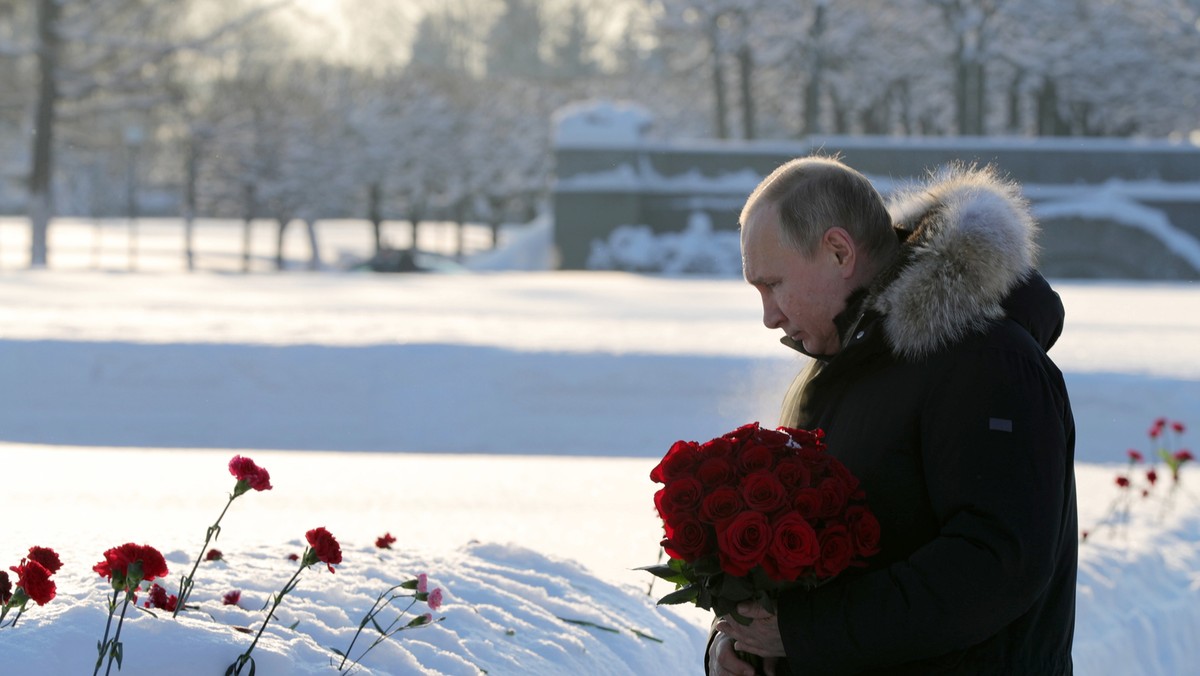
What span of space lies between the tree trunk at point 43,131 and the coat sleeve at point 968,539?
1021 inches

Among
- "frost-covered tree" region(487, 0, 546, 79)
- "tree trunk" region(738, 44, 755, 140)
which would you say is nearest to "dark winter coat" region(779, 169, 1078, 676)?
"tree trunk" region(738, 44, 755, 140)

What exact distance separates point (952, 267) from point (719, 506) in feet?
1.68

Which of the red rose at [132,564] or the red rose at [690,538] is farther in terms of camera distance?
the red rose at [132,564]

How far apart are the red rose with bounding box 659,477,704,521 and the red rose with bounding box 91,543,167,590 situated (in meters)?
0.78

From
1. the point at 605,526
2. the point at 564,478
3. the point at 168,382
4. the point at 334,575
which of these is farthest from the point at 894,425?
the point at 168,382

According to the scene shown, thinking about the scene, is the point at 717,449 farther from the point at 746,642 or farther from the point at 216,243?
the point at 216,243

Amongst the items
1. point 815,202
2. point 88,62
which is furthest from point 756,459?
point 88,62

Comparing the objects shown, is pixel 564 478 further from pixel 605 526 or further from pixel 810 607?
pixel 810 607

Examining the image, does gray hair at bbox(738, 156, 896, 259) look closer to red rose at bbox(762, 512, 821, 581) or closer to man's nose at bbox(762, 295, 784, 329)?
man's nose at bbox(762, 295, 784, 329)

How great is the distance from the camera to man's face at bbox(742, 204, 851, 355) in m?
2.25

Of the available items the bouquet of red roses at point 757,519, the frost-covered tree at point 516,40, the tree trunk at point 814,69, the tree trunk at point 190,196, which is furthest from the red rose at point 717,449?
the frost-covered tree at point 516,40

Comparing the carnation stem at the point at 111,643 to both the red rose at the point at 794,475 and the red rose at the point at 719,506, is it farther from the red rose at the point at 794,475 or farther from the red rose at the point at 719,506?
the red rose at the point at 794,475

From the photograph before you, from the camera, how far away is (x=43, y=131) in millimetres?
26359

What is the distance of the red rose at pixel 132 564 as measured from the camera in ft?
7.32
